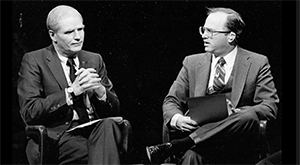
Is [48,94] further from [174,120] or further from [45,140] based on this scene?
[174,120]

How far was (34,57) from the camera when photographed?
6.36 meters

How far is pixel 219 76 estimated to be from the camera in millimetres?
6375

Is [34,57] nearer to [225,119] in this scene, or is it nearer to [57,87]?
[57,87]

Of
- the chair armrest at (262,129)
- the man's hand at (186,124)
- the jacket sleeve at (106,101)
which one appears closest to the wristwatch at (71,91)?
the jacket sleeve at (106,101)

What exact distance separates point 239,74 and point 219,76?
0.50 ft

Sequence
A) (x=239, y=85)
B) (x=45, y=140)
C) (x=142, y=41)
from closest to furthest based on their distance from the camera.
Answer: (x=45, y=140) → (x=239, y=85) → (x=142, y=41)

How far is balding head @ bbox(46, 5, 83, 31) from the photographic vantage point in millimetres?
6363

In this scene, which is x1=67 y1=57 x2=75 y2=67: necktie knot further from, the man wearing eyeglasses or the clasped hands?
the man wearing eyeglasses

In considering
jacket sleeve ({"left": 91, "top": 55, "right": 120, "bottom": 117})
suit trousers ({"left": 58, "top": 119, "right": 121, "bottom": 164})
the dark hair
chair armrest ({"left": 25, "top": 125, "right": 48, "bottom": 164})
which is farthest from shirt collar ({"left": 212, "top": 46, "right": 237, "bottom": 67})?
chair armrest ({"left": 25, "top": 125, "right": 48, "bottom": 164})

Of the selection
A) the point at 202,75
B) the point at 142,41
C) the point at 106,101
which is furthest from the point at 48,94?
the point at 202,75

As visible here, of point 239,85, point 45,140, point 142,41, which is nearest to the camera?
point 45,140

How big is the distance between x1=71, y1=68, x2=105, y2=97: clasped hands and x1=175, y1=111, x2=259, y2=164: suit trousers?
0.78 metres

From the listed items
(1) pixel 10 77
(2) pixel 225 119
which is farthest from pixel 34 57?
(2) pixel 225 119

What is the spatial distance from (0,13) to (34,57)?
47cm
